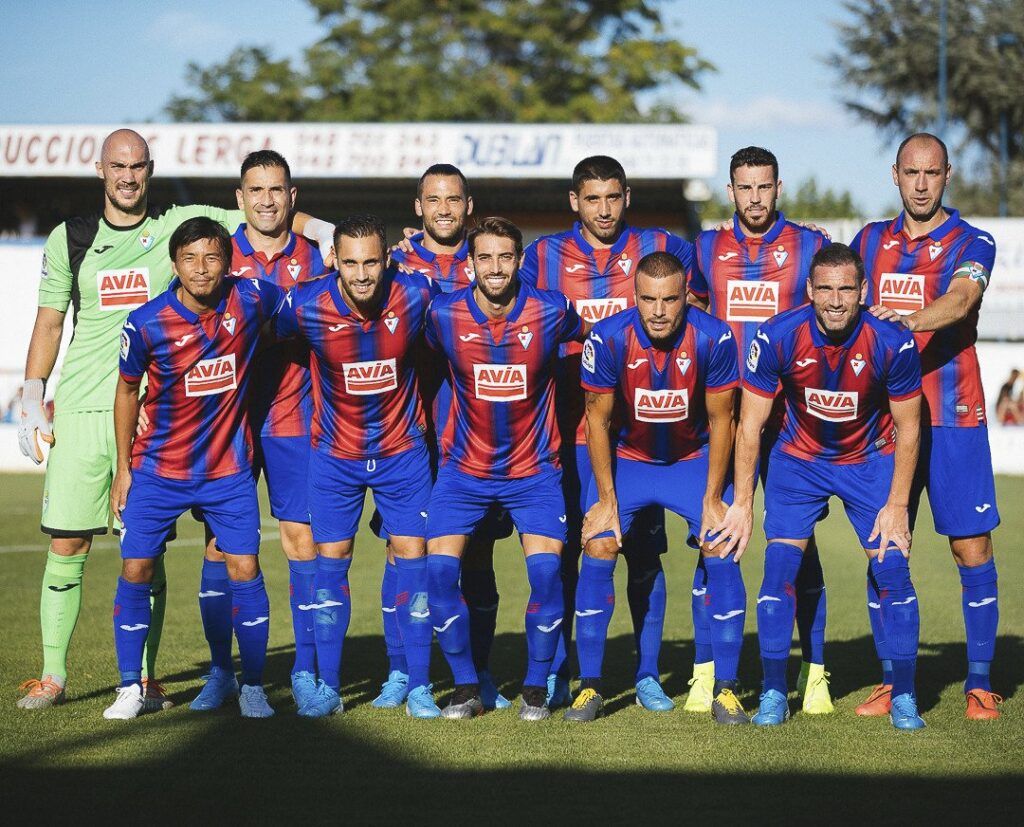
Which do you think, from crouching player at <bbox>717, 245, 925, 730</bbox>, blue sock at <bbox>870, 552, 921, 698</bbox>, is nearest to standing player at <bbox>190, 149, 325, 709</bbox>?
crouching player at <bbox>717, 245, 925, 730</bbox>

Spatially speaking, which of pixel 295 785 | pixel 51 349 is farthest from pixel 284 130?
pixel 295 785

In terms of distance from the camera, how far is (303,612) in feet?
19.8

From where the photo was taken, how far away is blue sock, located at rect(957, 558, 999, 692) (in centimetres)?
589

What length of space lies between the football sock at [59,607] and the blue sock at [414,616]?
1.38 meters

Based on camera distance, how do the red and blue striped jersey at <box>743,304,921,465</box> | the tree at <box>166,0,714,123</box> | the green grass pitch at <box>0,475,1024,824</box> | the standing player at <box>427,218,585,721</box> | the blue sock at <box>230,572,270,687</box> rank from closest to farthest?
1. the green grass pitch at <box>0,475,1024,824</box>
2. the red and blue striped jersey at <box>743,304,921,465</box>
3. the standing player at <box>427,218,585,721</box>
4. the blue sock at <box>230,572,270,687</box>
5. the tree at <box>166,0,714,123</box>

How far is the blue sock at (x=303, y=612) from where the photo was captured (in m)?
6.02

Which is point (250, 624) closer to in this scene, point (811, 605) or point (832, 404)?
point (811, 605)

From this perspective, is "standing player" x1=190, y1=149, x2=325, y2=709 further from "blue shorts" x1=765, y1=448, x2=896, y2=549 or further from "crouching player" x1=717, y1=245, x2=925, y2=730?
"blue shorts" x1=765, y1=448, x2=896, y2=549

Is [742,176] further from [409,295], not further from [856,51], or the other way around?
[856,51]

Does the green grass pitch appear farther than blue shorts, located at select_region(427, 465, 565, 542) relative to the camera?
No

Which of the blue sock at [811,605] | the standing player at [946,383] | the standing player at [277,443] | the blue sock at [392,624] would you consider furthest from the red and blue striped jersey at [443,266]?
the blue sock at [811,605]

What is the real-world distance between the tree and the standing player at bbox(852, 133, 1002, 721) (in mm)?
31943

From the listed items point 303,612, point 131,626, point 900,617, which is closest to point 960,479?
point 900,617

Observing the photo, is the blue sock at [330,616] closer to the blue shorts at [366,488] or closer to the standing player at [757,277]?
the blue shorts at [366,488]
